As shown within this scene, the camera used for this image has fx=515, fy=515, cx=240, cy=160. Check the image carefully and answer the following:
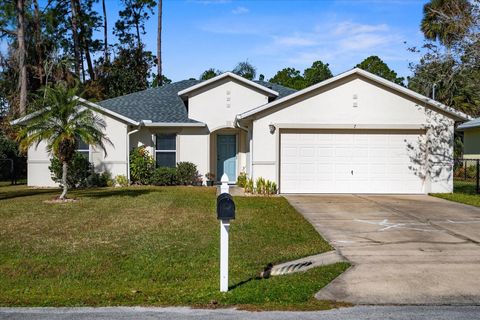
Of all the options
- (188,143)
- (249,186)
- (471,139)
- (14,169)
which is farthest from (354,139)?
(14,169)

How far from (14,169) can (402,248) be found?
71.3ft

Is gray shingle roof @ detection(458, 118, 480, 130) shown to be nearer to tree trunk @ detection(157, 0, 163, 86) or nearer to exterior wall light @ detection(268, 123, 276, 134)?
exterior wall light @ detection(268, 123, 276, 134)

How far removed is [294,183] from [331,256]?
1000 centimetres

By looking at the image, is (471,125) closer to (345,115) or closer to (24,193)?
(345,115)

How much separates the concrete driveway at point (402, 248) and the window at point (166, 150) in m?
7.98

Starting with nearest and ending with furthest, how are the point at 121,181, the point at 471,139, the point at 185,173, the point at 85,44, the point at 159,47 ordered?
the point at 121,181, the point at 185,173, the point at 471,139, the point at 85,44, the point at 159,47

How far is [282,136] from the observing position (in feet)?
60.4

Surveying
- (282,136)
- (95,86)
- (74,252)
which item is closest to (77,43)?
(95,86)

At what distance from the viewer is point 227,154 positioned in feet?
75.9

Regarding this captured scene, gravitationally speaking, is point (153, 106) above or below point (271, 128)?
above

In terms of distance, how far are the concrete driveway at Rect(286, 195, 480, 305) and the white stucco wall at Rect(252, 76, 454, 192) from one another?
2885 millimetres

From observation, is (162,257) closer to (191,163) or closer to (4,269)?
(4,269)

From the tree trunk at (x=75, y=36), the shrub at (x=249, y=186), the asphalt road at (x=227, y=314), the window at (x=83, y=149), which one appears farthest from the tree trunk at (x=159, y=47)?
the asphalt road at (x=227, y=314)

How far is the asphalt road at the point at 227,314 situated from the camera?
18.5 feet
